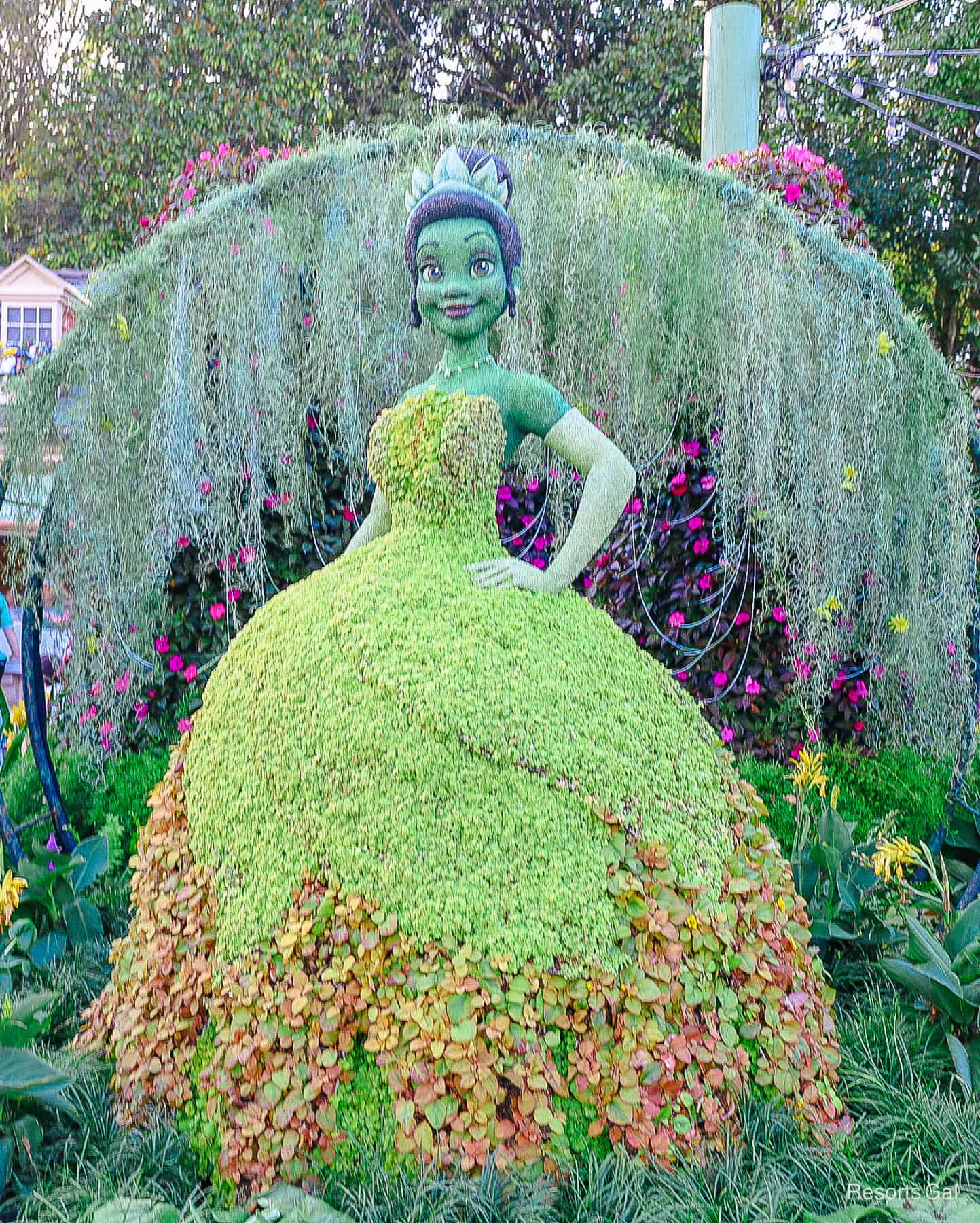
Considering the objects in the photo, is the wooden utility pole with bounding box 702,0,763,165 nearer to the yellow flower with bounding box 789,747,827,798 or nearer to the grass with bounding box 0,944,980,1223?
the yellow flower with bounding box 789,747,827,798

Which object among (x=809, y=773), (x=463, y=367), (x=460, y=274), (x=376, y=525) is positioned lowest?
(x=809, y=773)

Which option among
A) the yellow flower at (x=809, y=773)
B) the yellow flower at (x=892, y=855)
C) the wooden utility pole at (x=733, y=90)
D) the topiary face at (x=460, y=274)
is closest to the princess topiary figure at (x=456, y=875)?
the topiary face at (x=460, y=274)

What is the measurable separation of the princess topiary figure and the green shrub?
6.29ft

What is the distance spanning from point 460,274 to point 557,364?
1.54 metres

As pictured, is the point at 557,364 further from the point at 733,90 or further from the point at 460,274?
the point at 733,90

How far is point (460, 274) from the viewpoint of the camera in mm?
→ 2283

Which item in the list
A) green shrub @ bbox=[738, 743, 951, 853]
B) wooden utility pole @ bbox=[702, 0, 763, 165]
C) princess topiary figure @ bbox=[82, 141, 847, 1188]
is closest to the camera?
princess topiary figure @ bbox=[82, 141, 847, 1188]

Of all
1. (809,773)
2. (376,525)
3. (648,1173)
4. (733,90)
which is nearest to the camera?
(648,1173)

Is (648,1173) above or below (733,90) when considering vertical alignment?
below

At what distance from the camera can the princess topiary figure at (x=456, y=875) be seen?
188 centimetres

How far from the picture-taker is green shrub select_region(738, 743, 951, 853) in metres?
4.12

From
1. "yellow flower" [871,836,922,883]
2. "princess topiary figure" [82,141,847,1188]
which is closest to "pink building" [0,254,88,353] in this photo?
"princess topiary figure" [82,141,847,1188]

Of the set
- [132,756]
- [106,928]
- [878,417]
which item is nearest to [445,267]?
[878,417]

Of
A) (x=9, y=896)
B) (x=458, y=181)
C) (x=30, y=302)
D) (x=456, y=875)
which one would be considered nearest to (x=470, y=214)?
(x=458, y=181)
